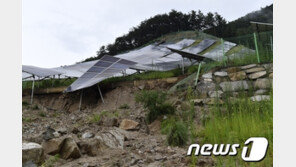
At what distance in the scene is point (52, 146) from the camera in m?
3.55

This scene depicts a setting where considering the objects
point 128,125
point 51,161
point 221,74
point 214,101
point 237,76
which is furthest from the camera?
point 221,74

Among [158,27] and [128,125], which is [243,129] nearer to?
[128,125]

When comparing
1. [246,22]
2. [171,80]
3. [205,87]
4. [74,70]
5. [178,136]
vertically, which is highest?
[246,22]

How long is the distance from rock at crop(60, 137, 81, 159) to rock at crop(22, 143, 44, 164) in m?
0.29

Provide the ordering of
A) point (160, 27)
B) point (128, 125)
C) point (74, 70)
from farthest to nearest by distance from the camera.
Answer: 1. point (160, 27)
2. point (74, 70)
3. point (128, 125)

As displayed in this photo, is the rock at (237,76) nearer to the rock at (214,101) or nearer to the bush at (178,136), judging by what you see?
the rock at (214,101)

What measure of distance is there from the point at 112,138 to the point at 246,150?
7.84 feet

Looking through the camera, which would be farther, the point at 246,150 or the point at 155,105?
the point at 155,105

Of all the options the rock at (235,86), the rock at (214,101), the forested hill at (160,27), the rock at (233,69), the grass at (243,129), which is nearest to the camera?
the grass at (243,129)

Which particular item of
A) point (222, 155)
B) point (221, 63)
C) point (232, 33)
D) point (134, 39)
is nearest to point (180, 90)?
point (221, 63)

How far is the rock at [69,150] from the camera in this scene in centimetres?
344

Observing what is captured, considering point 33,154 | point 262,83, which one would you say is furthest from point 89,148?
point 262,83

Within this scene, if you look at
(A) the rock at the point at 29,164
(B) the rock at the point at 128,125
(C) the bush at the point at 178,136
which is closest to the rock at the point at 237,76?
(B) the rock at the point at 128,125

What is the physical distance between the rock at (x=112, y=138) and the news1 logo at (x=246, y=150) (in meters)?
1.75
